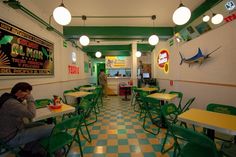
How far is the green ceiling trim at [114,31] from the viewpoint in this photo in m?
4.44

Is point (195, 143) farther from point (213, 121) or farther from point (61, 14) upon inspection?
point (61, 14)

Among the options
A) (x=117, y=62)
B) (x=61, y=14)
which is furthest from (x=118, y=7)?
(x=117, y=62)

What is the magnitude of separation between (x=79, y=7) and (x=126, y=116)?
10.5 ft

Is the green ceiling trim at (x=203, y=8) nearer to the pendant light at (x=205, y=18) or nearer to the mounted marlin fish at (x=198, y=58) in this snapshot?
the pendant light at (x=205, y=18)

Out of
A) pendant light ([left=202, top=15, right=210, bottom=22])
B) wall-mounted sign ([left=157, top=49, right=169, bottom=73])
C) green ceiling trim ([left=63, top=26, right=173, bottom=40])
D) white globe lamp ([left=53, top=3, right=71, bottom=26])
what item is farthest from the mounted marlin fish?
white globe lamp ([left=53, top=3, right=71, bottom=26])

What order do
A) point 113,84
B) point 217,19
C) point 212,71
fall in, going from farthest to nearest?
point 113,84, point 212,71, point 217,19

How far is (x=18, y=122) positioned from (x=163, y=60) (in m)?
5.73

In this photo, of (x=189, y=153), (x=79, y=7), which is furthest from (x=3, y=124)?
(x=79, y=7)

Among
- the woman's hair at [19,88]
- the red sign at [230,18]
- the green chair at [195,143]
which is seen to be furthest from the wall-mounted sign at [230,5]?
the woman's hair at [19,88]

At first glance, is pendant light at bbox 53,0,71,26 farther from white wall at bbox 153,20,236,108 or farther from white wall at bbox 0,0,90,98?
white wall at bbox 153,20,236,108

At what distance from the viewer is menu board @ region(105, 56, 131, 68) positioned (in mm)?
8227

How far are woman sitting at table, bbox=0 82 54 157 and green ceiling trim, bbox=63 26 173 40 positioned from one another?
3132 millimetres

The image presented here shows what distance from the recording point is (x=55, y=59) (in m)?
3.96

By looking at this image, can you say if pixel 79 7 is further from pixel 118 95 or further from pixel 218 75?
pixel 118 95
